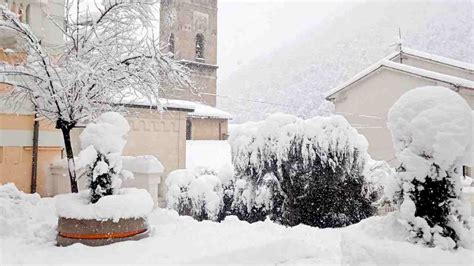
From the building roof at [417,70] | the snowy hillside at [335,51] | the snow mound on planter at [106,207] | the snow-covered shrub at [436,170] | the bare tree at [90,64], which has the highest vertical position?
the snowy hillside at [335,51]

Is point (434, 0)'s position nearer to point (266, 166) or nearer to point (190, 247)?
point (266, 166)

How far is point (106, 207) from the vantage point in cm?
491

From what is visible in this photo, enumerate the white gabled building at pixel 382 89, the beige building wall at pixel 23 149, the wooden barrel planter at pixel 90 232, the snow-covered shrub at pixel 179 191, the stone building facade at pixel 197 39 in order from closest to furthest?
the wooden barrel planter at pixel 90 232, the beige building wall at pixel 23 149, the snow-covered shrub at pixel 179 191, the white gabled building at pixel 382 89, the stone building facade at pixel 197 39

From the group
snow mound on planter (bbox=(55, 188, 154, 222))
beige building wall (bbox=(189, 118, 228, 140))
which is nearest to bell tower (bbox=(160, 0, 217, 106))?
beige building wall (bbox=(189, 118, 228, 140))

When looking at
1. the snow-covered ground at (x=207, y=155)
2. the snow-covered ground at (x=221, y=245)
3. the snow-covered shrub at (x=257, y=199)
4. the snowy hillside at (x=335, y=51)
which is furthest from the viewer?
the snowy hillside at (x=335, y=51)

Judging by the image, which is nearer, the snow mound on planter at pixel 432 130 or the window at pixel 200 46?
the snow mound on planter at pixel 432 130

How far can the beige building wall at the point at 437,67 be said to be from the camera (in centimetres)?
1672

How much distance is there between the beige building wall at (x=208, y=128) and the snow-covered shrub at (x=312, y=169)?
12984mm

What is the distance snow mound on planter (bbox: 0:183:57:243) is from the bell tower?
21.7m

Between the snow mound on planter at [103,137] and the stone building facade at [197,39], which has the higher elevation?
the stone building facade at [197,39]

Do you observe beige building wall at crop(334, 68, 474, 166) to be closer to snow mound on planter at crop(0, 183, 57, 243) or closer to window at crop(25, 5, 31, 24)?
snow mound on planter at crop(0, 183, 57, 243)

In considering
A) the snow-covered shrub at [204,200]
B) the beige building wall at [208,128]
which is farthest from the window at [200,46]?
the snow-covered shrub at [204,200]

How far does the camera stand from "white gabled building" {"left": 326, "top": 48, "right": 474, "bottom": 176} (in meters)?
15.7

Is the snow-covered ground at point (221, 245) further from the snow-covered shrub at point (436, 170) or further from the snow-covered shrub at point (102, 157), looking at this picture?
the snow-covered shrub at point (102, 157)
